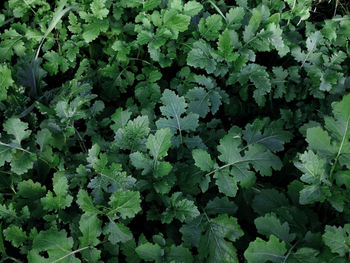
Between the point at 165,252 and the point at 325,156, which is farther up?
the point at 325,156

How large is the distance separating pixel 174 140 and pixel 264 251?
2.96 ft

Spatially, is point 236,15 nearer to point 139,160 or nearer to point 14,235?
point 139,160

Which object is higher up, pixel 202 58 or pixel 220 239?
→ pixel 202 58

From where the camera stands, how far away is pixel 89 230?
174 cm

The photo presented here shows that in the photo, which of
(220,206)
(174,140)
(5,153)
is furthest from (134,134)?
(5,153)

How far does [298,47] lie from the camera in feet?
8.41

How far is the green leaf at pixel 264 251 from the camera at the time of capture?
1.66 meters

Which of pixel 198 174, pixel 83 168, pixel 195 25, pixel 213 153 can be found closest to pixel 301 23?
pixel 195 25

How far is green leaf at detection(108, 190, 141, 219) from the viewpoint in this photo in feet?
5.78

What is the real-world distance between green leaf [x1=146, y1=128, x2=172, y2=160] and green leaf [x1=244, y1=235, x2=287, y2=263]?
0.69 m

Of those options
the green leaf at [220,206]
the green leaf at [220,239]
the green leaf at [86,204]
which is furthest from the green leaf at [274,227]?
the green leaf at [86,204]

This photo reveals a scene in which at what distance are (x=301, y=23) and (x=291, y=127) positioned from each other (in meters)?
0.98

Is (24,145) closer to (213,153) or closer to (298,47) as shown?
(213,153)

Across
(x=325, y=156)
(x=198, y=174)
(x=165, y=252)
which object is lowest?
(x=165, y=252)
